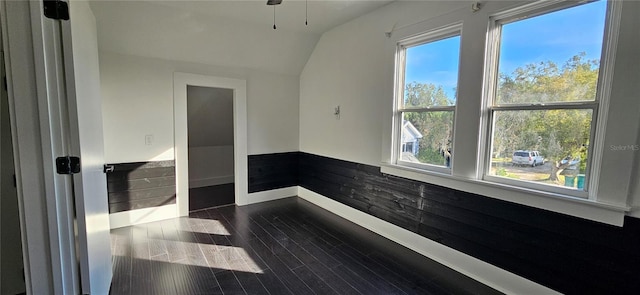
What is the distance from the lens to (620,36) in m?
1.59

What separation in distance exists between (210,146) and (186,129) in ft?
6.14

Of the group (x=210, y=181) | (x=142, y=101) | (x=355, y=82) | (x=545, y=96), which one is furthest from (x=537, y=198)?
(x=210, y=181)

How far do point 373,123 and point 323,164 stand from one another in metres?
1.21

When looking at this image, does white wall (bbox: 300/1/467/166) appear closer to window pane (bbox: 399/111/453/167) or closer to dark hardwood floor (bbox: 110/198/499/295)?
window pane (bbox: 399/111/453/167)

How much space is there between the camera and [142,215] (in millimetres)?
3584

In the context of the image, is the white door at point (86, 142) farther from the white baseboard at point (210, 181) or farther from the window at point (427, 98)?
the white baseboard at point (210, 181)

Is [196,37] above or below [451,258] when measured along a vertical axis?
above

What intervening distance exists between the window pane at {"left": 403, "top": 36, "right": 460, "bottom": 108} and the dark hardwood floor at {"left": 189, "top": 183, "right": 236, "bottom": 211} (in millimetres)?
3236

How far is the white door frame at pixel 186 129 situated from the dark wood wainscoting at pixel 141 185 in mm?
112

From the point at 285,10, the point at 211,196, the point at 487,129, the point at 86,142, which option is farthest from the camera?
the point at 211,196

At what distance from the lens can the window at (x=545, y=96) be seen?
1768 millimetres

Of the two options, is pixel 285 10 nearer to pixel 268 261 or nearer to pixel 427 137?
pixel 427 137

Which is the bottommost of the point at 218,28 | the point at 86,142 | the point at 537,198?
the point at 537,198

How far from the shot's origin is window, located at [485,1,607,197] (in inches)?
69.6
